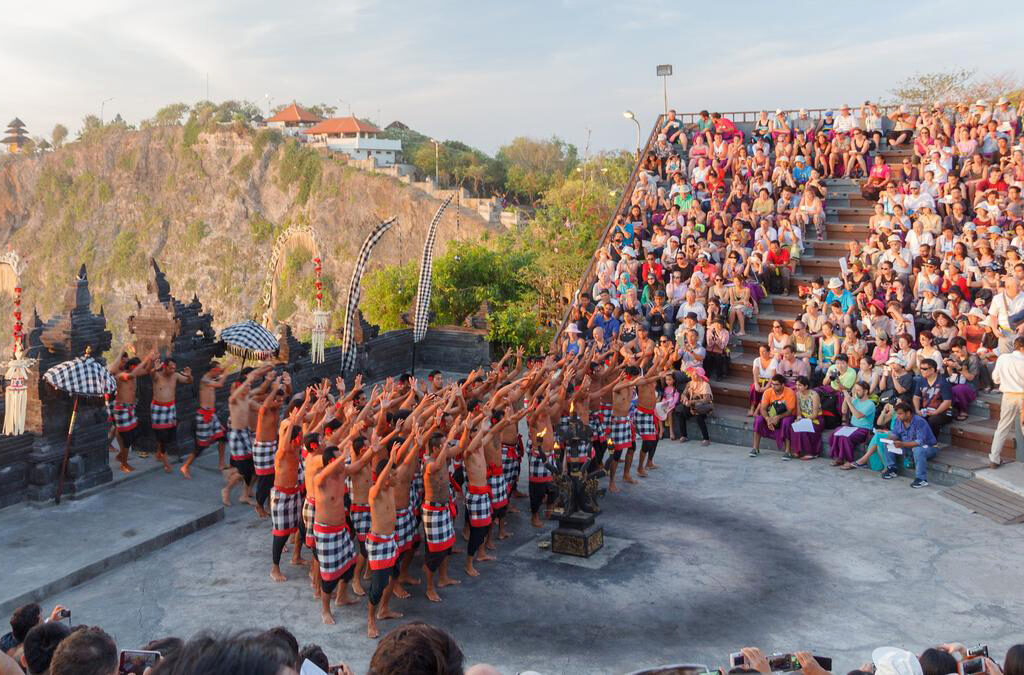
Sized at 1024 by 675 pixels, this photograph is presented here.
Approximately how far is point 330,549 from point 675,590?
3.17 metres

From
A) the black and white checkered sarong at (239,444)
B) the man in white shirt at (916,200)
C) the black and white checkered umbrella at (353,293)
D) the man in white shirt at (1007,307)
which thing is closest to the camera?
the black and white checkered sarong at (239,444)

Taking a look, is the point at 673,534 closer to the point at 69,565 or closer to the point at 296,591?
the point at 296,591

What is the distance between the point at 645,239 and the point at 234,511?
1018cm

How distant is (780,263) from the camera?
1680cm

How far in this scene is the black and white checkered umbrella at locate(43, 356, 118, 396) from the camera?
10.1m

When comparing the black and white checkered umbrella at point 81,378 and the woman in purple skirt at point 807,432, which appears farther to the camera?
the woman in purple skirt at point 807,432

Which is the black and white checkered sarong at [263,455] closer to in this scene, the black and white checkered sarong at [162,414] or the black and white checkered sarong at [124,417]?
the black and white checkered sarong at [162,414]

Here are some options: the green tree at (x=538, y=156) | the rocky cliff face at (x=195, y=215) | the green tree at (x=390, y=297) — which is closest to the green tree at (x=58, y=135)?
the rocky cliff face at (x=195, y=215)

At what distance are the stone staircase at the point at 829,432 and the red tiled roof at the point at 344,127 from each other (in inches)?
2212

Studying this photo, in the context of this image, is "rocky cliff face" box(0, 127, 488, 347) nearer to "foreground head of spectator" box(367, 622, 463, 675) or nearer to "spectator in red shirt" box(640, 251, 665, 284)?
"spectator in red shirt" box(640, 251, 665, 284)

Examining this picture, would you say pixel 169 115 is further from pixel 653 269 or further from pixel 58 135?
pixel 653 269

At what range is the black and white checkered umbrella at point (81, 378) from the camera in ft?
33.2

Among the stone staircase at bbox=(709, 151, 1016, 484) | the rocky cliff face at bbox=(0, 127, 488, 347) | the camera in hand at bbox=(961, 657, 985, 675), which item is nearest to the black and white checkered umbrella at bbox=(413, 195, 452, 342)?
the stone staircase at bbox=(709, 151, 1016, 484)

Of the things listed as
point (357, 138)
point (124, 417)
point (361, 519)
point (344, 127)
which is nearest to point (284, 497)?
point (361, 519)
